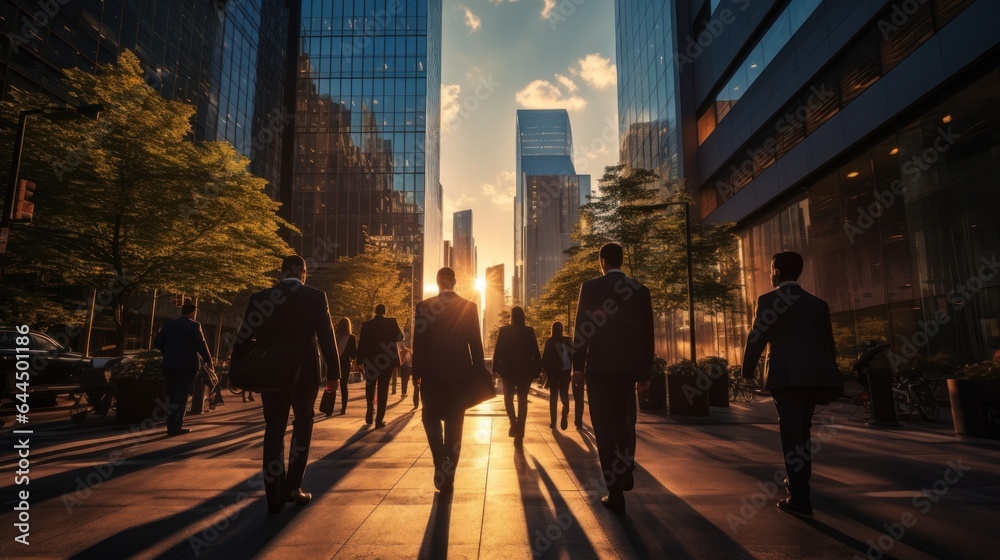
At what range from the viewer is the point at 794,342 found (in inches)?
167

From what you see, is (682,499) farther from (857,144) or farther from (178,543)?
(857,144)

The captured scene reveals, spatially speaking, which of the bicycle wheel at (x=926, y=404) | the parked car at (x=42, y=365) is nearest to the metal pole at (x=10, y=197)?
the parked car at (x=42, y=365)

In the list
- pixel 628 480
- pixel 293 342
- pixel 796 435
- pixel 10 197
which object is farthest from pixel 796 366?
pixel 10 197

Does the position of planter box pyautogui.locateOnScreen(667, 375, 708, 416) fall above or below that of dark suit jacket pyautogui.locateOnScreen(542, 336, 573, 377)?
below

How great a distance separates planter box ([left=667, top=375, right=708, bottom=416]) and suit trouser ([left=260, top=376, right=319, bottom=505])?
31.2 ft

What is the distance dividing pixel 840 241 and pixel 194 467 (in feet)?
68.5

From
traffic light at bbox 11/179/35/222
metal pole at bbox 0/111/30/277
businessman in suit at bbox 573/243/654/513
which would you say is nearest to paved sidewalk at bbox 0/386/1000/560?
businessman in suit at bbox 573/243/654/513

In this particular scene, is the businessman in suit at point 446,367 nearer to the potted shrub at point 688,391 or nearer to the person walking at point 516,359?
the person walking at point 516,359

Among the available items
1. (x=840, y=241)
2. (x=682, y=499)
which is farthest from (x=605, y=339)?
(x=840, y=241)

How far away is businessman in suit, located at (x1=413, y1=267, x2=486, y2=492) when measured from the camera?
15.7ft

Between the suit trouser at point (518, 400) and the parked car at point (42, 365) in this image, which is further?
the parked car at point (42, 365)

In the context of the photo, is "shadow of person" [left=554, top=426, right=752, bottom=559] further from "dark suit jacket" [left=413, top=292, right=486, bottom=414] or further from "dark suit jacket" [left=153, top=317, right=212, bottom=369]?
"dark suit jacket" [left=153, top=317, right=212, bottom=369]

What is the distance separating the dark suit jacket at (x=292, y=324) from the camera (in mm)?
4219

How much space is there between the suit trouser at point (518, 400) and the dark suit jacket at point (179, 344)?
4744 mm
